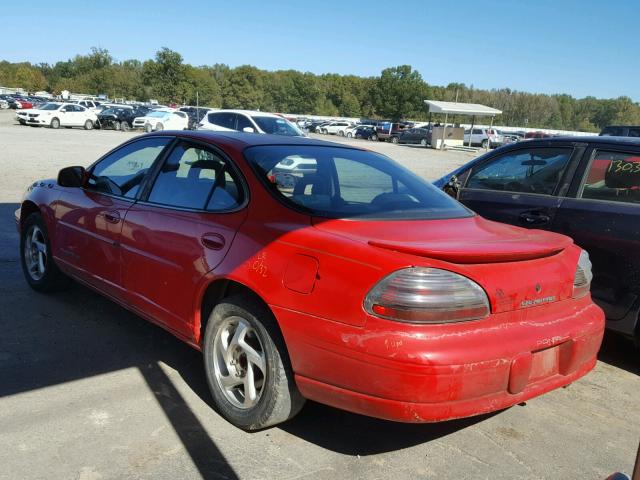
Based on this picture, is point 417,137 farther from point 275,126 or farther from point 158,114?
point 275,126

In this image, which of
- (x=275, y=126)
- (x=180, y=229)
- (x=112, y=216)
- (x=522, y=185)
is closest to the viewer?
Answer: (x=180, y=229)

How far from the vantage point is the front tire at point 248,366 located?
2.87m

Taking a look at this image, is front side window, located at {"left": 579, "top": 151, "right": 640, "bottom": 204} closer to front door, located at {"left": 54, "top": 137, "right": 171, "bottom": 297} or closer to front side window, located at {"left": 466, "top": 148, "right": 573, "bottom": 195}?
front side window, located at {"left": 466, "top": 148, "right": 573, "bottom": 195}

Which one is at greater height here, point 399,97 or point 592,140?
point 399,97

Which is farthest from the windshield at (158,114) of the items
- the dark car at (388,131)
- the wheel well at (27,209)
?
the wheel well at (27,209)

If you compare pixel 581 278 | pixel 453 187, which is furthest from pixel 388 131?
pixel 581 278

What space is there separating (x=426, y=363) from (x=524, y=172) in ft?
9.94

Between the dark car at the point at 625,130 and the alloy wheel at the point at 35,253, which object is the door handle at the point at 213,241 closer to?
the alloy wheel at the point at 35,253

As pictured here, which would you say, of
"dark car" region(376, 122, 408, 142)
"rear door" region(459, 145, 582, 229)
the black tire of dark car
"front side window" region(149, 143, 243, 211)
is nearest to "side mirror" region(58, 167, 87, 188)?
the black tire of dark car

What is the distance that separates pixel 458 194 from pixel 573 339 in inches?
102

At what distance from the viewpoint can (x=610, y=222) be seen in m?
4.08

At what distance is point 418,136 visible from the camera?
46125 mm

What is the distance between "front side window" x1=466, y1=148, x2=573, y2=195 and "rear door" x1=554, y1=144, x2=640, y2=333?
216 millimetres

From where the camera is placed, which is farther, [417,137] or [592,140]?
[417,137]
